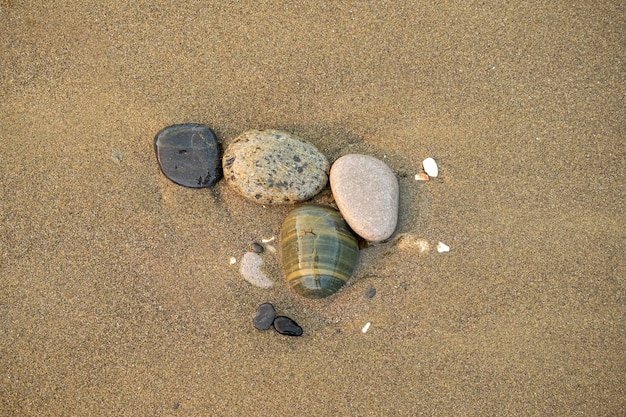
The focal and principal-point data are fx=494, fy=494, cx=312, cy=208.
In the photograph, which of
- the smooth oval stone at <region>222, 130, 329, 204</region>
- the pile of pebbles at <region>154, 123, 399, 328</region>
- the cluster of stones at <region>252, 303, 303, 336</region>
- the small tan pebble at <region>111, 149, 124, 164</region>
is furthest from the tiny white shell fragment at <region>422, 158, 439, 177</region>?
the small tan pebble at <region>111, 149, 124, 164</region>

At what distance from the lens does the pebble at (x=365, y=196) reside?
9.33 feet

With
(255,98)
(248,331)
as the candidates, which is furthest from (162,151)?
(248,331)

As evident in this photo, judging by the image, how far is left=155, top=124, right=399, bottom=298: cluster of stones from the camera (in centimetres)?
283

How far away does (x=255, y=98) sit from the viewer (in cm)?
304

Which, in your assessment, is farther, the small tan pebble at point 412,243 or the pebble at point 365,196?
the small tan pebble at point 412,243

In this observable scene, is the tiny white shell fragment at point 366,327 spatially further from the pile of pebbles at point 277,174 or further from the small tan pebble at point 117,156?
the small tan pebble at point 117,156

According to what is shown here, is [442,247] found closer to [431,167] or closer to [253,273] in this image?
[431,167]

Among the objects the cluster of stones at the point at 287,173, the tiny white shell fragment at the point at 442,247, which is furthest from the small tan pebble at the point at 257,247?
the tiny white shell fragment at the point at 442,247

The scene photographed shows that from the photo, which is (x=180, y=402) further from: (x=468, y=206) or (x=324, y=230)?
(x=468, y=206)

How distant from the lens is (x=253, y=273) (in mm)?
2951

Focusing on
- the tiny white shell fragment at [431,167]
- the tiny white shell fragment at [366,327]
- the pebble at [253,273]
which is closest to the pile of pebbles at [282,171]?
the tiny white shell fragment at [431,167]

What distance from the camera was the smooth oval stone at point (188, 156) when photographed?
292cm

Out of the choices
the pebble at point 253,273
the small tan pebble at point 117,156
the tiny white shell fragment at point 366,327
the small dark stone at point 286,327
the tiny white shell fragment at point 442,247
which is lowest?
the tiny white shell fragment at point 366,327

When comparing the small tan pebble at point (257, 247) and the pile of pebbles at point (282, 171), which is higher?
the pile of pebbles at point (282, 171)
